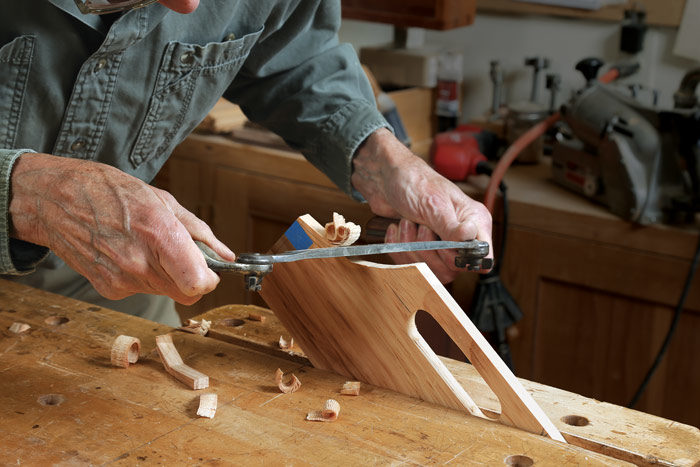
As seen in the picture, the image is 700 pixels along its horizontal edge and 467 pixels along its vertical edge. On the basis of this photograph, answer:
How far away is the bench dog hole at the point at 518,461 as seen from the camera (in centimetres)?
80

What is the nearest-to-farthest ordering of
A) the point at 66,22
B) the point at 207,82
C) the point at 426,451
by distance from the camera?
1. the point at 426,451
2. the point at 66,22
3. the point at 207,82

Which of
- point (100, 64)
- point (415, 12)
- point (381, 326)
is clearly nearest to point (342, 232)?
point (381, 326)

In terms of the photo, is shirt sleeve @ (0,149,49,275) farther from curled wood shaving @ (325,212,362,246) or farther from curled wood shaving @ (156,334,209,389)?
curled wood shaving @ (325,212,362,246)

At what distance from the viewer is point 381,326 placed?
0.95 metres

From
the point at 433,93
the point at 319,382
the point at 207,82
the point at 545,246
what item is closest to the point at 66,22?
the point at 207,82

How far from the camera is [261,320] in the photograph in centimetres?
117

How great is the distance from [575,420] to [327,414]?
0.29m

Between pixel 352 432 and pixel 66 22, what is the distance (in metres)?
0.69

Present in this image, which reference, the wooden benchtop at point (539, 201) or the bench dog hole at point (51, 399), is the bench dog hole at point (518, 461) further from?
the wooden benchtop at point (539, 201)

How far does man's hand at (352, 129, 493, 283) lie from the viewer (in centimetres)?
115

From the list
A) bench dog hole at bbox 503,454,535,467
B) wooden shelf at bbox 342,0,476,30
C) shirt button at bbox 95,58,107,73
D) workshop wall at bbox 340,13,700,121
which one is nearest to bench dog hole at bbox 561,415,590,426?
bench dog hole at bbox 503,454,535,467

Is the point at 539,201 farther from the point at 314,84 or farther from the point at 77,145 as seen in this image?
the point at 77,145

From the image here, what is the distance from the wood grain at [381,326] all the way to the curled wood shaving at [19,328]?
0.33 m

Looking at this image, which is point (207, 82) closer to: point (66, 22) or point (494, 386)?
point (66, 22)
